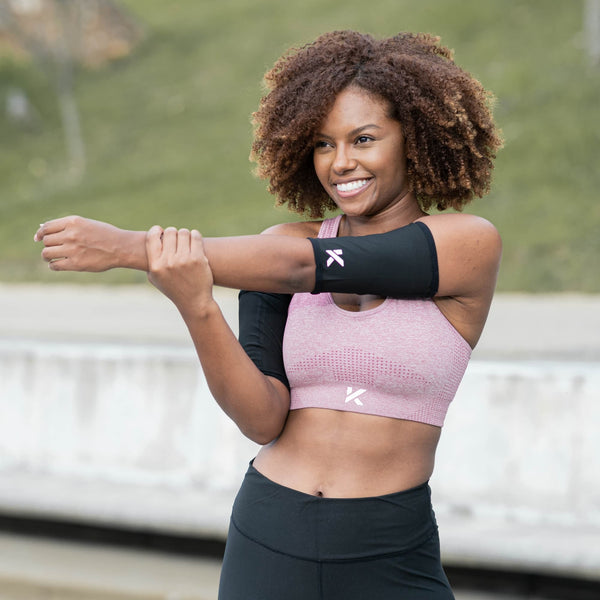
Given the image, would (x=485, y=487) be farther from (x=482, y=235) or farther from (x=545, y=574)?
(x=482, y=235)

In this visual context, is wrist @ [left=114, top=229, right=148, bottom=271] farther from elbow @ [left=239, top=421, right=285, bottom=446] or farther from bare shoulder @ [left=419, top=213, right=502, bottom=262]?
bare shoulder @ [left=419, top=213, right=502, bottom=262]

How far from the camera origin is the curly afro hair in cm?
257

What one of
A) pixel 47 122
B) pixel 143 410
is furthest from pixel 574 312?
pixel 47 122

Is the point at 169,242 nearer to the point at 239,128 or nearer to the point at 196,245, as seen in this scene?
the point at 196,245

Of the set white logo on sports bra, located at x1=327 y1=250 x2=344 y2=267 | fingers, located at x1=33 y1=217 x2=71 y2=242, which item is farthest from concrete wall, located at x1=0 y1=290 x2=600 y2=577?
fingers, located at x1=33 y1=217 x2=71 y2=242

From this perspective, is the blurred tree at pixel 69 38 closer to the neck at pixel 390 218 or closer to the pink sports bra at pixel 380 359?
the neck at pixel 390 218

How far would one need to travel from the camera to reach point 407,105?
8.38ft

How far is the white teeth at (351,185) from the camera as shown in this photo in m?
2.59

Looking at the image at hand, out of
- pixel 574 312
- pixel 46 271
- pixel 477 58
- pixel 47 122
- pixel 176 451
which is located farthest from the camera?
pixel 47 122

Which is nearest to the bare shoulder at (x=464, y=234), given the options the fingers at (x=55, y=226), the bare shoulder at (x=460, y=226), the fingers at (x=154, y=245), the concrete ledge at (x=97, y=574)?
the bare shoulder at (x=460, y=226)

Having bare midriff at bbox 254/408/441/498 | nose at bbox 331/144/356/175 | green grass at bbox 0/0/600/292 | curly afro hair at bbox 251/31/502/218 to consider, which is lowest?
bare midriff at bbox 254/408/441/498

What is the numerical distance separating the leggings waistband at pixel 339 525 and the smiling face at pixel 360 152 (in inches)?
28.6

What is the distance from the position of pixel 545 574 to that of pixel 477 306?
140 inches

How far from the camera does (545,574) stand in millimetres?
5633
